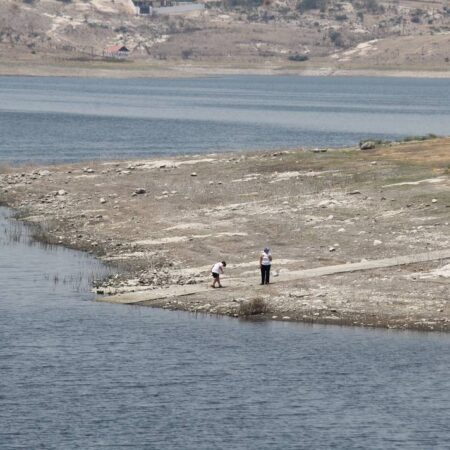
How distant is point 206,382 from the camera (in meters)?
40.4

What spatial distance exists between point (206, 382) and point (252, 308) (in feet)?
24.8

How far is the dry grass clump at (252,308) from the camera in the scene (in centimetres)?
4762

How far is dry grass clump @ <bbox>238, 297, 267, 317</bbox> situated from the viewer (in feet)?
156

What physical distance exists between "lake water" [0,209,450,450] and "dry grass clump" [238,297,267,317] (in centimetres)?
60

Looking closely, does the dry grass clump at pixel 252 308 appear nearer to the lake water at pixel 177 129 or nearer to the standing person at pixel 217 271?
the standing person at pixel 217 271

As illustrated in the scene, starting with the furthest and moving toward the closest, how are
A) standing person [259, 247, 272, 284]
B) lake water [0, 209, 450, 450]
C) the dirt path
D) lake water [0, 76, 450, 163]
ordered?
1. lake water [0, 76, 450, 163]
2. the dirt path
3. standing person [259, 247, 272, 284]
4. lake water [0, 209, 450, 450]

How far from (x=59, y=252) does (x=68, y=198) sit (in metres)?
14.4

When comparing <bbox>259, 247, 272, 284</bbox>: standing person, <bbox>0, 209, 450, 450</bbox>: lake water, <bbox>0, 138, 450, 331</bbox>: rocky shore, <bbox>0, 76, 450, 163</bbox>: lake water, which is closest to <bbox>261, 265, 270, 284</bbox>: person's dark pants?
<bbox>259, 247, 272, 284</bbox>: standing person

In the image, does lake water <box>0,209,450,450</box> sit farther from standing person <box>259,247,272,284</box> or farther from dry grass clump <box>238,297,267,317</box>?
standing person <box>259,247,272,284</box>

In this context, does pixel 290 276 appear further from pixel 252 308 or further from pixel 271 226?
pixel 271 226

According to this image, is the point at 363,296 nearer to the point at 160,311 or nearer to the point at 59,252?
the point at 160,311

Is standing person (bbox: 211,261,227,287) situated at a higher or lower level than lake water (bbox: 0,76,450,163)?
higher

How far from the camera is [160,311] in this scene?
4888 centimetres

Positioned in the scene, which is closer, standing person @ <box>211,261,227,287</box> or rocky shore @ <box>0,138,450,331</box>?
rocky shore @ <box>0,138,450,331</box>
